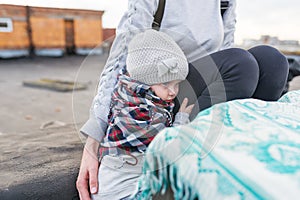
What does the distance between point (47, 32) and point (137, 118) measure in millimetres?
5589

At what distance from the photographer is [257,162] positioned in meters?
0.31

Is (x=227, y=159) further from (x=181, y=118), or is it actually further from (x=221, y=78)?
(x=221, y=78)

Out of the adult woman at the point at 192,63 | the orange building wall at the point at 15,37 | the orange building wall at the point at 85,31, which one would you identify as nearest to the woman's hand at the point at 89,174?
the adult woman at the point at 192,63

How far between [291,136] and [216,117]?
10 cm

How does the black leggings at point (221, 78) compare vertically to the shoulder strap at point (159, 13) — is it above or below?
below

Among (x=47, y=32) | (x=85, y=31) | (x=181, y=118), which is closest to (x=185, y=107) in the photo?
(x=181, y=118)

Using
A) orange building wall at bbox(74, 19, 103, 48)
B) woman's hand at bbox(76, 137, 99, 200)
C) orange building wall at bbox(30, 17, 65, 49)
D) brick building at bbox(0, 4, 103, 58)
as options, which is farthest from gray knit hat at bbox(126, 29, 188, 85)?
orange building wall at bbox(74, 19, 103, 48)

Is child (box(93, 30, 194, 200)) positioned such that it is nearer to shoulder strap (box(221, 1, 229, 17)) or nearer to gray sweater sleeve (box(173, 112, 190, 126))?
gray sweater sleeve (box(173, 112, 190, 126))

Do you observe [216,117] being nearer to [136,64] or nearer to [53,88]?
[136,64]

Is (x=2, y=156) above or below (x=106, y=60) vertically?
below

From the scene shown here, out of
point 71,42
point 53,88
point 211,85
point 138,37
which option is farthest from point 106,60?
point 71,42

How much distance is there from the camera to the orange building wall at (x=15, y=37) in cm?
507

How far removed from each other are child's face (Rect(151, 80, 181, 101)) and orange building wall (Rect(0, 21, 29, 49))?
5.38 meters

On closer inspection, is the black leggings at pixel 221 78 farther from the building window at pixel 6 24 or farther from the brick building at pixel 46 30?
the building window at pixel 6 24
